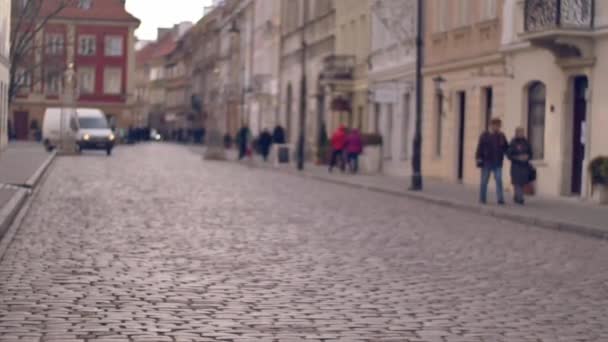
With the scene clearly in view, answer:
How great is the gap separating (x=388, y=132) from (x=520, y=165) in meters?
21.0

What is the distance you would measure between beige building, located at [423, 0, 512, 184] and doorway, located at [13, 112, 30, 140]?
8085 centimetres

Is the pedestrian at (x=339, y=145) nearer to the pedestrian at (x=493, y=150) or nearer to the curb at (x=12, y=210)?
the curb at (x=12, y=210)

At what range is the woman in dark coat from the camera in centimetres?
2866

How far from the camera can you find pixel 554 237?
20.5 meters

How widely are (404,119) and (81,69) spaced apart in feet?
269

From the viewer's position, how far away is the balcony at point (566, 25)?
29906 millimetres

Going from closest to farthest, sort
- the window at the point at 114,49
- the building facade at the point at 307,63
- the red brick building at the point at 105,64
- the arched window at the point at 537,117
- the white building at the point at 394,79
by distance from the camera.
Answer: the arched window at the point at 537,117
the white building at the point at 394,79
the building facade at the point at 307,63
the red brick building at the point at 105,64
the window at the point at 114,49

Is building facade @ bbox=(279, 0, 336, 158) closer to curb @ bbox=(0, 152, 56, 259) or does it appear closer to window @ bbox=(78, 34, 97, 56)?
curb @ bbox=(0, 152, 56, 259)

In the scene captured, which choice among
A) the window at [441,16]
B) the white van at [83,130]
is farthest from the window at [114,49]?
the window at [441,16]

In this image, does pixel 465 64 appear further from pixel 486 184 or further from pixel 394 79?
pixel 486 184

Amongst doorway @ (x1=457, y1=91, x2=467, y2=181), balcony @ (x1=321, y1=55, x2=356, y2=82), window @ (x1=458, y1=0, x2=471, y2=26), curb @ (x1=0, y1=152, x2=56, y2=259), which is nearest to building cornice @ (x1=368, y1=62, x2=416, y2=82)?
balcony @ (x1=321, y1=55, x2=356, y2=82)

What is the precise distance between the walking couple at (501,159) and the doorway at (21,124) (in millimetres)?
94918

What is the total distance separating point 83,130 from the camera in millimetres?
68625

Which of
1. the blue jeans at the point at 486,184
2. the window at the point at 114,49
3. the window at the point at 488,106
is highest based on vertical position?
the window at the point at 114,49
